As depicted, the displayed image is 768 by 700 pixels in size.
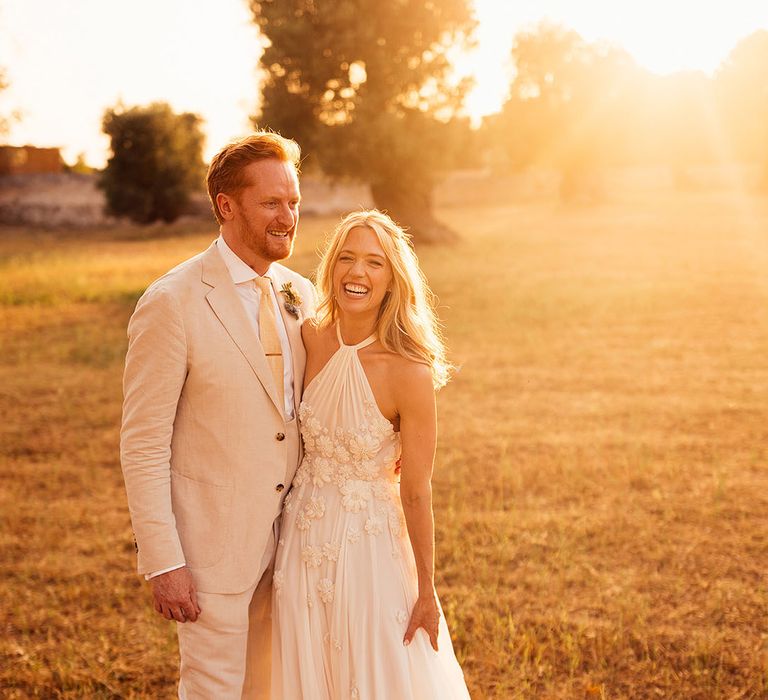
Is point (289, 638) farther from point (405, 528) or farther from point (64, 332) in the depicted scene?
point (64, 332)

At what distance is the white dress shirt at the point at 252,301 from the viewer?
322 cm

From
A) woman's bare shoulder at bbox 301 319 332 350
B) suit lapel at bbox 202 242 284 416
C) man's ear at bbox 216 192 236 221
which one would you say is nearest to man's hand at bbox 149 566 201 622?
suit lapel at bbox 202 242 284 416

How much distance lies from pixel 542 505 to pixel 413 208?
80.3ft

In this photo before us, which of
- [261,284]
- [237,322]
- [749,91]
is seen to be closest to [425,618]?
[237,322]

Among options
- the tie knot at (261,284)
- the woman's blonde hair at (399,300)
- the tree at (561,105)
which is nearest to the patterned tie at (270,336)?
the tie knot at (261,284)

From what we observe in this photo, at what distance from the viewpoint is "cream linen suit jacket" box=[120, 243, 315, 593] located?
2.97 meters

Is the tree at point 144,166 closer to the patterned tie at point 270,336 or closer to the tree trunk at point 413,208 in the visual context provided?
the tree trunk at point 413,208

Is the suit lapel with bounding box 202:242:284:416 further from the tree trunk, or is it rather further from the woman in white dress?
the tree trunk

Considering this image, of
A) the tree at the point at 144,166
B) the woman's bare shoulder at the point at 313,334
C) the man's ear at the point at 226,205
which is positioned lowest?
the woman's bare shoulder at the point at 313,334

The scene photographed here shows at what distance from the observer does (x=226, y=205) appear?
3.19 metres

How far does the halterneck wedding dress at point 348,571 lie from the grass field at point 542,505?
4.59ft

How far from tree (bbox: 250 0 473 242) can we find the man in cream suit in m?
23.0

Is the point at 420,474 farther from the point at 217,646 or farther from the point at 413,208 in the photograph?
the point at 413,208

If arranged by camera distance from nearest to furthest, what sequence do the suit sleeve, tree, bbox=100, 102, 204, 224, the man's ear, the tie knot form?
the suit sleeve
the man's ear
the tie knot
tree, bbox=100, 102, 204, 224
